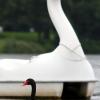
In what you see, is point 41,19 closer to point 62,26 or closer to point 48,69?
point 62,26

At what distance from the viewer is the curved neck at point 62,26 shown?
19547mm

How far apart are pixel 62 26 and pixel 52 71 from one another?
128cm

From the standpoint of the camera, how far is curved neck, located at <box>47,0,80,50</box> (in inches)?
770

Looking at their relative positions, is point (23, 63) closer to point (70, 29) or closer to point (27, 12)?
point (70, 29)

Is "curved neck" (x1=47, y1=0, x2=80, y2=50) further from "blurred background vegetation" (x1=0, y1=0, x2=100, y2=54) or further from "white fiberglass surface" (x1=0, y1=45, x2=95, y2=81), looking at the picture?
"blurred background vegetation" (x1=0, y1=0, x2=100, y2=54)

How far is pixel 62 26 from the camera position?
19766 mm

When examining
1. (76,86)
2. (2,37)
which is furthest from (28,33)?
(76,86)

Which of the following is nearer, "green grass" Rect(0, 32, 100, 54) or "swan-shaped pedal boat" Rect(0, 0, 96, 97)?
"swan-shaped pedal boat" Rect(0, 0, 96, 97)

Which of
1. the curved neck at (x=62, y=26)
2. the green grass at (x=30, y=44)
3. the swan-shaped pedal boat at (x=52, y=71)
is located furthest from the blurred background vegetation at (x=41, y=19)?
the swan-shaped pedal boat at (x=52, y=71)

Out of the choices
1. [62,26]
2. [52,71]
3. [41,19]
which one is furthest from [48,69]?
[41,19]

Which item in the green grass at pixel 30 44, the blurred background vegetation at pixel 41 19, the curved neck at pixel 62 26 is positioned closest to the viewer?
the curved neck at pixel 62 26

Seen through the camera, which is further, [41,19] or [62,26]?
[41,19]

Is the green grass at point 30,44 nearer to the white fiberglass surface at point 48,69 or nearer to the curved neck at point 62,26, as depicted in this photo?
the curved neck at point 62,26

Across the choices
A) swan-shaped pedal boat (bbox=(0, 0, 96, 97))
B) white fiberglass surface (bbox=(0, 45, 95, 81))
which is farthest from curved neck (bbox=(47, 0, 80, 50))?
white fiberglass surface (bbox=(0, 45, 95, 81))
